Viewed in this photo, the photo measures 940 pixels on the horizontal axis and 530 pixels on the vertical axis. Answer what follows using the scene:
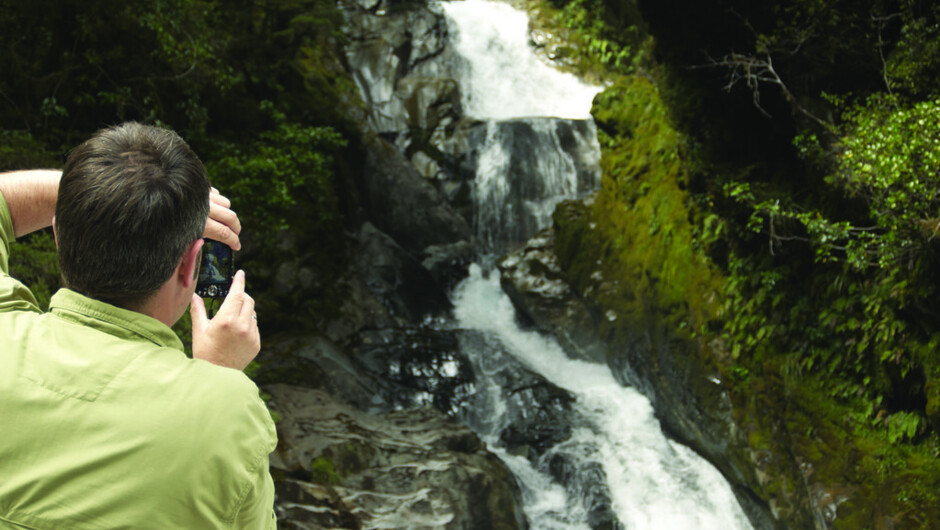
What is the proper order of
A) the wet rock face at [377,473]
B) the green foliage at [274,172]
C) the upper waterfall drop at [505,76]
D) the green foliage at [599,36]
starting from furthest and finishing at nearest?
the green foliage at [599,36]
the upper waterfall drop at [505,76]
the green foliage at [274,172]
the wet rock face at [377,473]

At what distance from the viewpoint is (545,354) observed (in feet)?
35.4

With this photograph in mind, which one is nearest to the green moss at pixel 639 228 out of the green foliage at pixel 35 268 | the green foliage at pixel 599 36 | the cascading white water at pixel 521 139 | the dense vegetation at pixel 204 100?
the cascading white water at pixel 521 139

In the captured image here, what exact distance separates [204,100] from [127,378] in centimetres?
983

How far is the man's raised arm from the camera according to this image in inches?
64.6

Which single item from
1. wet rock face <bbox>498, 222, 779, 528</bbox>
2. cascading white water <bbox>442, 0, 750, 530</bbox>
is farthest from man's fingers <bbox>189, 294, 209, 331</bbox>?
wet rock face <bbox>498, 222, 779, 528</bbox>

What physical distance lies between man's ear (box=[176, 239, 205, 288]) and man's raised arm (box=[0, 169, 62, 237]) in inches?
21.4

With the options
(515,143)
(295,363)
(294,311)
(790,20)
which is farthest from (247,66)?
(790,20)

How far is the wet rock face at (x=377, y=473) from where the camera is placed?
5742mm

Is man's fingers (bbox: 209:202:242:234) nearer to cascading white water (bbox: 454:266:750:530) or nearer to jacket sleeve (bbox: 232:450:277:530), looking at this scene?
jacket sleeve (bbox: 232:450:277:530)

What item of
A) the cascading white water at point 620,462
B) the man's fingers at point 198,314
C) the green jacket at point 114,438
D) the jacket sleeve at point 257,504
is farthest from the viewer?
the cascading white water at point 620,462

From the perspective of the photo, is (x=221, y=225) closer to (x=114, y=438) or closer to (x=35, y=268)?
(x=114, y=438)

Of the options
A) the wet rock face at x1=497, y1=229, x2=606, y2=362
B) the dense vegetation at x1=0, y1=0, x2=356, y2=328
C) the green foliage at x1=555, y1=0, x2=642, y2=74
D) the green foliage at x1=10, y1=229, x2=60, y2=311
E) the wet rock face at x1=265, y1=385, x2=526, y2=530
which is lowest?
the wet rock face at x1=265, y1=385, x2=526, y2=530

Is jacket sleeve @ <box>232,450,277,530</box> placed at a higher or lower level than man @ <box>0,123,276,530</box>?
lower

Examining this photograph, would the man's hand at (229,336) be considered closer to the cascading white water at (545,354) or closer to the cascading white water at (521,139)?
the cascading white water at (545,354)
